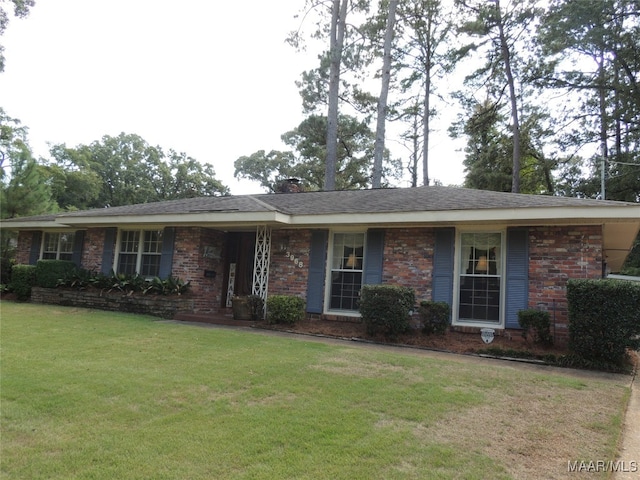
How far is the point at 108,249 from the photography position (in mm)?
11977

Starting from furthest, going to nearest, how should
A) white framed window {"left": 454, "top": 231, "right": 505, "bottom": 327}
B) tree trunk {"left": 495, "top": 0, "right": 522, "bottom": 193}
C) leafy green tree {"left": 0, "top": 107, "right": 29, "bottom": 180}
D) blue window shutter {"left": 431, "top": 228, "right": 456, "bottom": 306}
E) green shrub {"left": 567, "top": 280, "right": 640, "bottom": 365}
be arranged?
leafy green tree {"left": 0, "top": 107, "right": 29, "bottom": 180}
tree trunk {"left": 495, "top": 0, "right": 522, "bottom": 193}
blue window shutter {"left": 431, "top": 228, "right": 456, "bottom": 306}
white framed window {"left": 454, "top": 231, "right": 505, "bottom": 327}
green shrub {"left": 567, "top": 280, "right": 640, "bottom": 365}

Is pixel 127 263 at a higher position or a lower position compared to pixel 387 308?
higher

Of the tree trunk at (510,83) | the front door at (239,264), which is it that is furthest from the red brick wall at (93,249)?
the tree trunk at (510,83)

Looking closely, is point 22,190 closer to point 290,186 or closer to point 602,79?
point 290,186

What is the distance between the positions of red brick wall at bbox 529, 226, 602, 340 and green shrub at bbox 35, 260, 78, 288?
12.3 m

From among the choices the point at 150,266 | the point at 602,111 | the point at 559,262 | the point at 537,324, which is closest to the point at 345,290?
the point at 537,324

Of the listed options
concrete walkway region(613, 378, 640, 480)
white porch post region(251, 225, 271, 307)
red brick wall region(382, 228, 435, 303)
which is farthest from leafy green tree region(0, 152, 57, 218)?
concrete walkway region(613, 378, 640, 480)

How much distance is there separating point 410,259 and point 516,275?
209cm

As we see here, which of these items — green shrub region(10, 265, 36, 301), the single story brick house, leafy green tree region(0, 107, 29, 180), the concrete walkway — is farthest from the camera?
leafy green tree region(0, 107, 29, 180)

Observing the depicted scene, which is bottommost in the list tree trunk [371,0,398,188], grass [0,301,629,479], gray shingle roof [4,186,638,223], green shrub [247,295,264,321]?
grass [0,301,629,479]

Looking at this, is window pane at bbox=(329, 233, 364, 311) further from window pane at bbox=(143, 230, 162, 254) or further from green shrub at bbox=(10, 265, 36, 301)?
green shrub at bbox=(10, 265, 36, 301)

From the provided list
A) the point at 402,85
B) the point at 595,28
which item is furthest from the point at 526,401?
the point at 402,85

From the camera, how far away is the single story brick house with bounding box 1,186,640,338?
7391mm

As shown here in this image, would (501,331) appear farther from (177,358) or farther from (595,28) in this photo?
(595,28)
